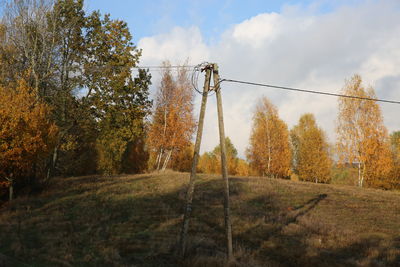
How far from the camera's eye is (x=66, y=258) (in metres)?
9.07

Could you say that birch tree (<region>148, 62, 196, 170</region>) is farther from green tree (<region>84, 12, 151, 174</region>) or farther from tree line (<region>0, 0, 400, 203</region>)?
green tree (<region>84, 12, 151, 174</region>)

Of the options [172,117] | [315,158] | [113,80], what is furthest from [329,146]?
[113,80]

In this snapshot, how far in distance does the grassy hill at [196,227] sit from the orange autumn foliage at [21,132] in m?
2.67

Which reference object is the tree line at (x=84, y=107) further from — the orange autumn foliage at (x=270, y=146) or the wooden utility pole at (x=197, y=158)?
the wooden utility pole at (x=197, y=158)

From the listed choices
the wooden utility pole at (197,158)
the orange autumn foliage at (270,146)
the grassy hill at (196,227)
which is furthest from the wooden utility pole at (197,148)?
the orange autumn foliage at (270,146)

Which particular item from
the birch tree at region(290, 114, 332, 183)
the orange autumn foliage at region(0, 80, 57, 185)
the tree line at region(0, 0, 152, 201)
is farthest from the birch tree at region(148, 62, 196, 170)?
the birch tree at region(290, 114, 332, 183)

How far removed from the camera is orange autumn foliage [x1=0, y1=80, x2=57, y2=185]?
1603cm

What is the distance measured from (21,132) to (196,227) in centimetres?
1158

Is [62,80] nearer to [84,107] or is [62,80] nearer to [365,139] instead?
[84,107]

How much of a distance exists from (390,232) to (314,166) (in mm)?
30837

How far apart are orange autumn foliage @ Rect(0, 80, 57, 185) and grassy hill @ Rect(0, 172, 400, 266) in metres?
2.67

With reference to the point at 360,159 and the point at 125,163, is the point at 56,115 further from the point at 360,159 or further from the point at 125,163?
the point at 360,159

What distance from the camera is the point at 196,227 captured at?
13.5m

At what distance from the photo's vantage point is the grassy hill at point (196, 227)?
9750mm
